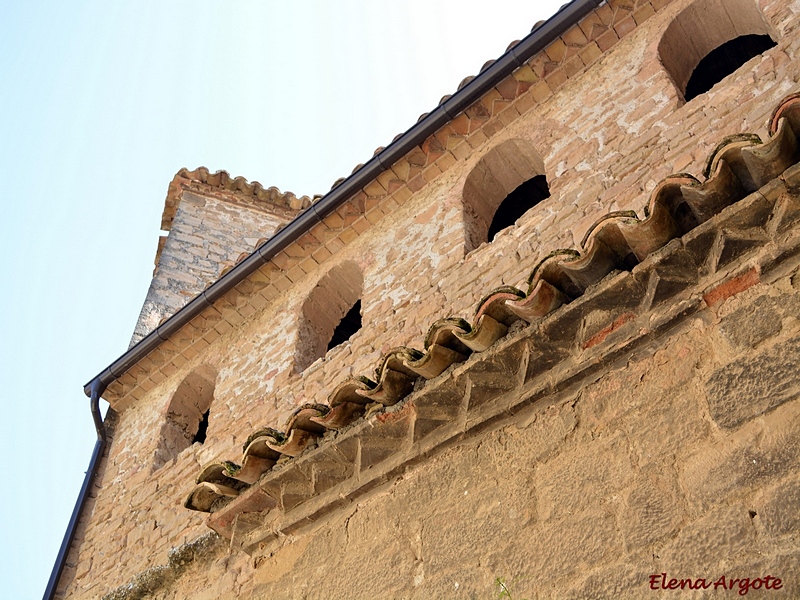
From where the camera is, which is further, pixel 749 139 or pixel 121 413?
pixel 121 413

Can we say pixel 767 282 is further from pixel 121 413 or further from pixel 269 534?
pixel 121 413

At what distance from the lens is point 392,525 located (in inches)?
150

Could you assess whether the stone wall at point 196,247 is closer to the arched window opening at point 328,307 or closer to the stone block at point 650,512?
the arched window opening at point 328,307

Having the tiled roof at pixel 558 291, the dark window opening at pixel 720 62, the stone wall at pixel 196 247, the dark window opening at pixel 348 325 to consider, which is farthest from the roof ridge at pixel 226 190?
the tiled roof at pixel 558 291

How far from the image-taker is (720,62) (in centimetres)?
712

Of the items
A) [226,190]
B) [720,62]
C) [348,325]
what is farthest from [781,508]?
[226,190]

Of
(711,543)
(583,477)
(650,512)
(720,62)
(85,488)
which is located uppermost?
(720,62)

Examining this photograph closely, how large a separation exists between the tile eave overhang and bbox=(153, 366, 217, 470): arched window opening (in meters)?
0.51

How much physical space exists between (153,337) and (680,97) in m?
5.22

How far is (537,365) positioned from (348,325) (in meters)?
4.85

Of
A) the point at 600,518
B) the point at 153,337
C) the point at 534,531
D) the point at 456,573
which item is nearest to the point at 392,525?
the point at 456,573

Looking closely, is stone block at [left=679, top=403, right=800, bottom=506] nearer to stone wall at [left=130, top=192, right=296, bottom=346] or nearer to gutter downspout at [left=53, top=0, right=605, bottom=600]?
gutter downspout at [left=53, top=0, right=605, bottom=600]

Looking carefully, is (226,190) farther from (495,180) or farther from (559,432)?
(559,432)

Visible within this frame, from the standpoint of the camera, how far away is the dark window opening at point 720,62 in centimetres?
693
